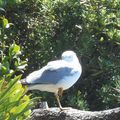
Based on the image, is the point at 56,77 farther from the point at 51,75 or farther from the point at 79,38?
the point at 79,38

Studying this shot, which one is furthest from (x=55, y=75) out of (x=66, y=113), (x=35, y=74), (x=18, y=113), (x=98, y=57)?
(x=18, y=113)

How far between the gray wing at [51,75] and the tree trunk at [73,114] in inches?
16.5

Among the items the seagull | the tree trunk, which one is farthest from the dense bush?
the tree trunk

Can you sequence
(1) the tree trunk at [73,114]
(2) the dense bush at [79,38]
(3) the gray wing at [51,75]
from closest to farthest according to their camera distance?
(1) the tree trunk at [73,114], (3) the gray wing at [51,75], (2) the dense bush at [79,38]

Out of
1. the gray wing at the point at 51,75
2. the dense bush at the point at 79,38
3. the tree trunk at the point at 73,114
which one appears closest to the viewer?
the tree trunk at the point at 73,114

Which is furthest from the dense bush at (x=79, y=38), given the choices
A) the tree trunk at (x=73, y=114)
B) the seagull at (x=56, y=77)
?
the tree trunk at (x=73, y=114)

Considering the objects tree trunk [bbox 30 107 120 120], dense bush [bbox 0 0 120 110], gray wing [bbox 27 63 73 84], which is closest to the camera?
tree trunk [bbox 30 107 120 120]

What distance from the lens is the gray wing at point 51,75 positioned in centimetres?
646

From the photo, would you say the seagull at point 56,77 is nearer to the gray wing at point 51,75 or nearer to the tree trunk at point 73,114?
the gray wing at point 51,75

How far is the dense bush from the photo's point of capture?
24.5 feet

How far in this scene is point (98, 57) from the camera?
760 centimetres

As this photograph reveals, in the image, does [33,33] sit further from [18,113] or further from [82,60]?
[18,113]

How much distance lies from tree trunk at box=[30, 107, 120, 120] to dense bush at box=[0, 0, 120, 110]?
3.91 feet

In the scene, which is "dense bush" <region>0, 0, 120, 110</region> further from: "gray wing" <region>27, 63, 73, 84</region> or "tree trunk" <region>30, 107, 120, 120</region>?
"tree trunk" <region>30, 107, 120, 120</region>
